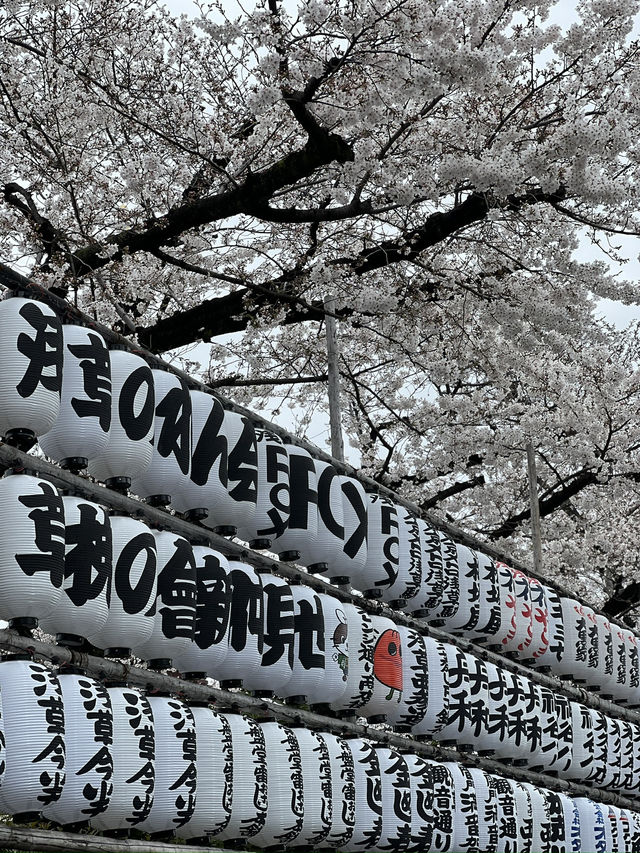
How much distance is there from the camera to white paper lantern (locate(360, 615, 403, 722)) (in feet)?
Result: 32.3

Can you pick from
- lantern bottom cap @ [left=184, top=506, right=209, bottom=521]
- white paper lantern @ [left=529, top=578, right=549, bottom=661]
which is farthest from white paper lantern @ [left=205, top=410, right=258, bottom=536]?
white paper lantern @ [left=529, top=578, right=549, bottom=661]

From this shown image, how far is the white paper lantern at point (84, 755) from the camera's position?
597 centimetres

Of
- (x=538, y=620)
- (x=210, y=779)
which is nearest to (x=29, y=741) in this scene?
(x=210, y=779)

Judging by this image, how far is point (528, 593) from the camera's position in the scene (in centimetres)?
1341

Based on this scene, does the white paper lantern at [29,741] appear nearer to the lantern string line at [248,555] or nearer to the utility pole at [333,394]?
the lantern string line at [248,555]

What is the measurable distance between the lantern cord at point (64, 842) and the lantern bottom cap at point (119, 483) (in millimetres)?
2244

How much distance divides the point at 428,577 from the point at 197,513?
3745 mm

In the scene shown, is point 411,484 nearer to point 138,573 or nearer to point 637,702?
point 637,702

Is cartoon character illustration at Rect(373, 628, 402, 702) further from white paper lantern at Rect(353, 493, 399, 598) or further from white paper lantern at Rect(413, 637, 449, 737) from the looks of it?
white paper lantern at Rect(413, 637, 449, 737)

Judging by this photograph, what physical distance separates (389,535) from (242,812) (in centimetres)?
360

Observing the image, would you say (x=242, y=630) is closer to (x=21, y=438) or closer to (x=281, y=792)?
(x=281, y=792)

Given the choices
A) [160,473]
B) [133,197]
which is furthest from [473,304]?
[160,473]

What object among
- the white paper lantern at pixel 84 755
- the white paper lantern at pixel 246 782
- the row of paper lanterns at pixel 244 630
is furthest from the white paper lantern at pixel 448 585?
the white paper lantern at pixel 84 755

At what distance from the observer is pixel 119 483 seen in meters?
7.27
